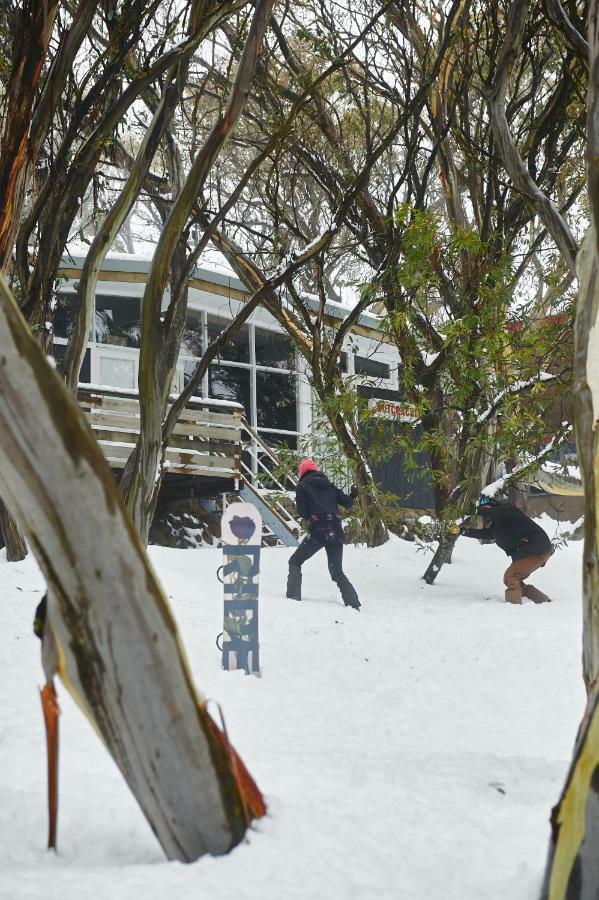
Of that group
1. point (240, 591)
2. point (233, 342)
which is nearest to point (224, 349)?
point (233, 342)

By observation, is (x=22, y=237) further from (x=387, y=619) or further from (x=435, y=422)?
(x=435, y=422)

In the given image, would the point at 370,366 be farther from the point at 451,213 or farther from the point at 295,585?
the point at 295,585

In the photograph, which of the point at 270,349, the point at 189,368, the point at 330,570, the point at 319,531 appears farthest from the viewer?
the point at 270,349

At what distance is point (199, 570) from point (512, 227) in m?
6.23

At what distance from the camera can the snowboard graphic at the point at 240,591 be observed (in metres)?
6.77

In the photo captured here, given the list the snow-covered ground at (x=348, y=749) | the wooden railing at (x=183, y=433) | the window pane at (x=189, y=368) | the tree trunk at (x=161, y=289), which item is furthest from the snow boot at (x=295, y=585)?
the window pane at (x=189, y=368)

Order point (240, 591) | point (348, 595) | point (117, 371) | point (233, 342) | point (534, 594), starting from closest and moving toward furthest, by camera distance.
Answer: point (240, 591), point (348, 595), point (534, 594), point (117, 371), point (233, 342)

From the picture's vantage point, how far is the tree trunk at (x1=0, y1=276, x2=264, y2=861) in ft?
7.29

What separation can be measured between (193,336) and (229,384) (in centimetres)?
127

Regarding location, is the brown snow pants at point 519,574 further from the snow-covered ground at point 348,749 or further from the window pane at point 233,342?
the window pane at point 233,342

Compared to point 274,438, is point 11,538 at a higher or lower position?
lower

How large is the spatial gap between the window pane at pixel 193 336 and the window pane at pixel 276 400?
1440 millimetres

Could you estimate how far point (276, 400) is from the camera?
19.6 meters

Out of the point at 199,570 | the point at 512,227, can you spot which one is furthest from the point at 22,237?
the point at 512,227
